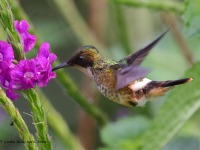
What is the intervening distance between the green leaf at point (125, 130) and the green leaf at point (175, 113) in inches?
18.4

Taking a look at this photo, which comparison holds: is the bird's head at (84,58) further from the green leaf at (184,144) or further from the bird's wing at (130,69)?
the green leaf at (184,144)

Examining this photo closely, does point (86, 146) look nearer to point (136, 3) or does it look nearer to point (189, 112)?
point (136, 3)

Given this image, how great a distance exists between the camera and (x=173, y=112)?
1831 mm

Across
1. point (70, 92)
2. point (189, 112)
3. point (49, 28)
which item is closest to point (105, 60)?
point (189, 112)

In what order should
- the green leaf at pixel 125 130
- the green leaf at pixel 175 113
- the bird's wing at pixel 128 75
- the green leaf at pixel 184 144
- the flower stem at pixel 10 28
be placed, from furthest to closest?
the green leaf at pixel 125 130, the green leaf at pixel 184 144, the green leaf at pixel 175 113, the bird's wing at pixel 128 75, the flower stem at pixel 10 28

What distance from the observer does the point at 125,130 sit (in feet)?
7.95

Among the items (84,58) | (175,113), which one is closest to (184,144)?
(175,113)

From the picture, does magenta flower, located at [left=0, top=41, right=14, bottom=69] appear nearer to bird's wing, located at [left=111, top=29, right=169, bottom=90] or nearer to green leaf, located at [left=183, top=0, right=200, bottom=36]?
bird's wing, located at [left=111, top=29, right=169, bottom=90]

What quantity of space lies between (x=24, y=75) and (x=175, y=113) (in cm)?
61

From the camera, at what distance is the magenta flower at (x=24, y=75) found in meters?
1.43

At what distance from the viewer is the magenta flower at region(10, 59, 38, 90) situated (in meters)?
1.43

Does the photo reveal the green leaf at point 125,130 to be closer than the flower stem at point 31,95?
No

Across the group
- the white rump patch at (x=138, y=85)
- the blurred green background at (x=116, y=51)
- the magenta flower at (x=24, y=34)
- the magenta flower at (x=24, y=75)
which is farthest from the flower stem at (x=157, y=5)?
the magenta flower at (x=24, y=75)

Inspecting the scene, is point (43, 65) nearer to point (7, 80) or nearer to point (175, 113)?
point (7, 80)
